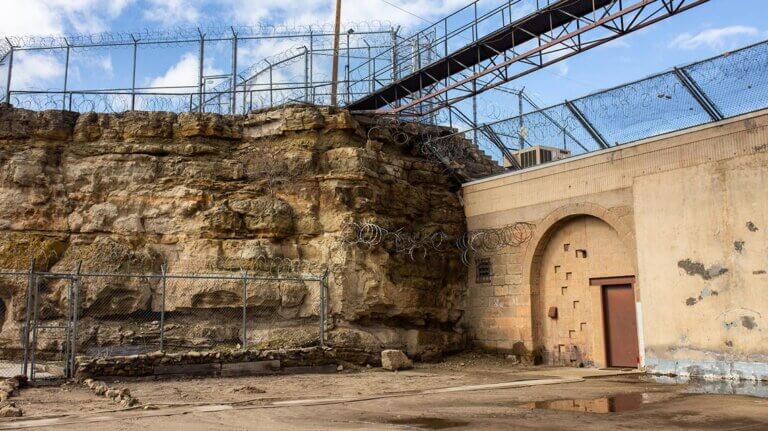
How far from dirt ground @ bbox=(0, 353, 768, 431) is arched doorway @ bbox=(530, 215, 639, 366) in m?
1.63

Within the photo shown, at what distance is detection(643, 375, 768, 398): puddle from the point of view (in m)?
11.9

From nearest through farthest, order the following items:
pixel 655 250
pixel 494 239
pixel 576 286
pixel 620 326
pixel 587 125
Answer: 1. pixel 655 250
2. pixel 620 326
3. pixel 587 125
4. pixel 576 286
5. pixel 494 239

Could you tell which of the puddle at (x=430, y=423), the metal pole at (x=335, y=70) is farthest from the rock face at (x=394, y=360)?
the metal pole at (x=335, y=70)

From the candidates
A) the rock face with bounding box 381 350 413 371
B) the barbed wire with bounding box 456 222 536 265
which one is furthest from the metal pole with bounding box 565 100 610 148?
the rock face with bounding box 381 350 413 371

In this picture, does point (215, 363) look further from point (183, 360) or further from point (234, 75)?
point (234, 75)

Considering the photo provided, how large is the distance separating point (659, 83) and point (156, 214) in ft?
43.6

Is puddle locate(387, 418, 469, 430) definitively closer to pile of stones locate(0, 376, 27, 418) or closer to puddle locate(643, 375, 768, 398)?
pile of stones locate(0, 376, 27, 418)

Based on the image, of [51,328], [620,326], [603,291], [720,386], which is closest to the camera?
[720,386]

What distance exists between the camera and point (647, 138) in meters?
15.8

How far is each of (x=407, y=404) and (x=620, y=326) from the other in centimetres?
769

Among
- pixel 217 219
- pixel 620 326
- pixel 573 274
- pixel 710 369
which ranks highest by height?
pixel 217 219

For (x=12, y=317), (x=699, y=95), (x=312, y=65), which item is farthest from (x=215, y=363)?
(x=699, y=95)

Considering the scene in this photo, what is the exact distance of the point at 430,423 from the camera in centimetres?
903

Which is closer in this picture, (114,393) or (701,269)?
(114,393)
